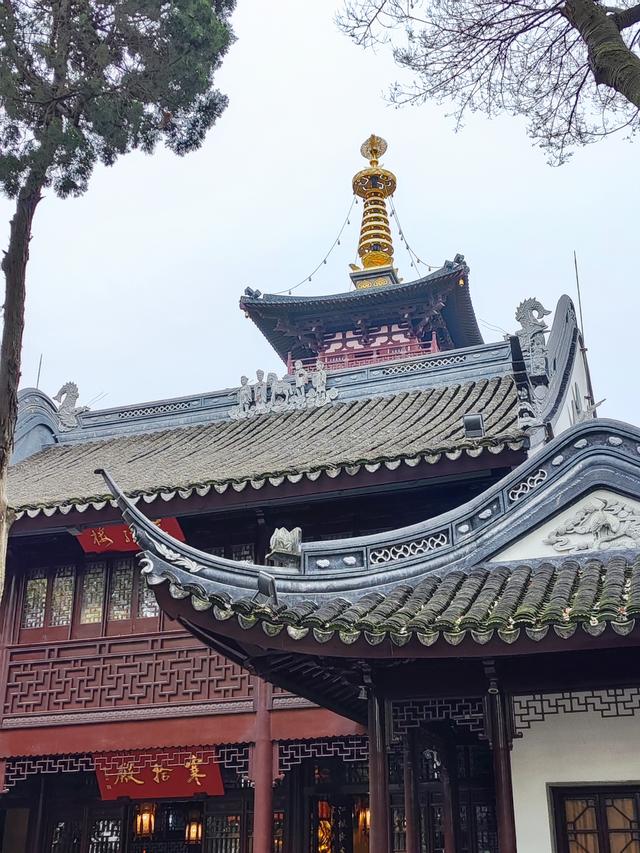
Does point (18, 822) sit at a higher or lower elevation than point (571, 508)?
lower

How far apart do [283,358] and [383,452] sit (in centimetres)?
1328

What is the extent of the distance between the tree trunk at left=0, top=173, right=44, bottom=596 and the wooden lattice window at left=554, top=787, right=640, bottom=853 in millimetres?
4003

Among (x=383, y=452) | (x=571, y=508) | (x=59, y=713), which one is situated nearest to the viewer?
(x=571, y=508)

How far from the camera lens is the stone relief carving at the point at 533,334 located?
1042cm

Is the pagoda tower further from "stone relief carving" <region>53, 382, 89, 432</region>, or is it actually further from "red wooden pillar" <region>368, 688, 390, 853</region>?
"red wooden pillar" <region>368, 688, 390, 853</region>

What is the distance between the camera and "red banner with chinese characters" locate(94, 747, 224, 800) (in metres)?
9.90

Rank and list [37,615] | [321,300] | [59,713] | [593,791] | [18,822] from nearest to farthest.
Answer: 1. [593,791]
2. [59,713]
3. [37,615]
4. [18,822]
5. [321,300]

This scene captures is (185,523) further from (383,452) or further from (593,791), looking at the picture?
(593,791)

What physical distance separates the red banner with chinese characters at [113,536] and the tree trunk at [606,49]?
608cm

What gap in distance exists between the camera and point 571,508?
710 cm

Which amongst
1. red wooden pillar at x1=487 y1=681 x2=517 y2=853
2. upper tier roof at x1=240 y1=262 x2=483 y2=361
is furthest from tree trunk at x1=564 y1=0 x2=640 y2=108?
upper tier roof at x1=240 y1=262 x2=483 y2=361

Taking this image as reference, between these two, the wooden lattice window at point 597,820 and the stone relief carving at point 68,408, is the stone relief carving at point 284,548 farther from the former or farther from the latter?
the stone relief carving at point 68,408

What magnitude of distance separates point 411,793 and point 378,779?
543 millimetres

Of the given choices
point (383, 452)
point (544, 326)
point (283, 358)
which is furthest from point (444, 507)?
point (283, 358)
